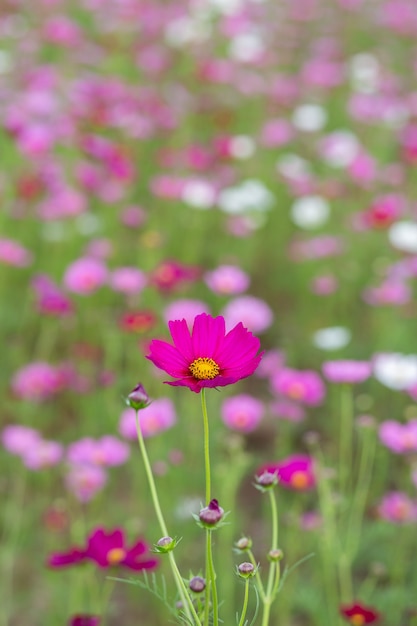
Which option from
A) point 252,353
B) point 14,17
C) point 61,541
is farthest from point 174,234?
point 252,353

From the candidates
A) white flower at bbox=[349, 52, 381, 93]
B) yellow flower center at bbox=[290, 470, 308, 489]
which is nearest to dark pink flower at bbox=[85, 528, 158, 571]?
yellow flower center at bbox=[290, 470, 308, 489]

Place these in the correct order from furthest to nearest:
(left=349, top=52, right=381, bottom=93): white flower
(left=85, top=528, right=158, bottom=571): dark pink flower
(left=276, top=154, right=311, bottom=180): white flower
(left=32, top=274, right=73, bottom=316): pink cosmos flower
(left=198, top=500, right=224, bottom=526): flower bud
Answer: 1. (left=349, top=52, right=381, bottom=93): white flower
2. (left=276, top=154, right=311, bottom=180): white flower
3. (left=32, top=274, right=73, bottom=316): pink cosmos flower
4. (left=85, top=528, right=158, bottom=571): dark pink flower
5. (left=198, top=500, right=224, bottom=526): flower bud

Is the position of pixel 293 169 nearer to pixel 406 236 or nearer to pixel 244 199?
pixel 244 199

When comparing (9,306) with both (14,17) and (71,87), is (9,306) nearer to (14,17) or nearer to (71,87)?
(71,87)

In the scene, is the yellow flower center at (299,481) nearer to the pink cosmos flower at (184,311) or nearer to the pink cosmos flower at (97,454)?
the pink cosmos flower at (97,454)

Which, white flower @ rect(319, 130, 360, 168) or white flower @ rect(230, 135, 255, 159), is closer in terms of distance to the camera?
white flower @ rect(230, 135, 255, 159)

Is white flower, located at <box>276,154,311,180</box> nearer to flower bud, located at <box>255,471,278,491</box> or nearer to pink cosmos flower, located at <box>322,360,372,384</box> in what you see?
pink cosmos flower, located at <box>322,360,372,384</box>
